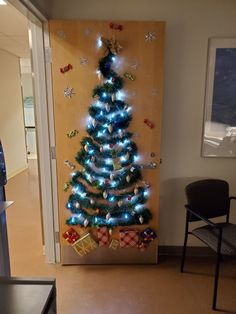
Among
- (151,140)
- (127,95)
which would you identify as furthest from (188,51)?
(151,140)

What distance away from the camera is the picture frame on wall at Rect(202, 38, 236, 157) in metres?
2.23

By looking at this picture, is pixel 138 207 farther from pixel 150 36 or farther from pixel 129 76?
pixel 150 36

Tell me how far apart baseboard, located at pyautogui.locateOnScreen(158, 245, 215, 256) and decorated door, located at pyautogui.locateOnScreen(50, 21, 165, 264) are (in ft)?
0.72

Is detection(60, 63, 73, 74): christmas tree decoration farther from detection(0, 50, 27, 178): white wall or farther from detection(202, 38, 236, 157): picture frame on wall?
detection(0, 50, 27, 178): white wall

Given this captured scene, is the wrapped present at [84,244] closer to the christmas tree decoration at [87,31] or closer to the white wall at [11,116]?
the christmas tree decoration at [87,31]

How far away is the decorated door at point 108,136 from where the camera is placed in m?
2.08

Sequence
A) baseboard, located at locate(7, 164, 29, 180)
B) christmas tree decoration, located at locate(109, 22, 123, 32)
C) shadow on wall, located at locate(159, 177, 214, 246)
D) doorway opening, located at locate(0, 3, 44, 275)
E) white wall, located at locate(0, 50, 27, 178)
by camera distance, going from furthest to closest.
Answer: baseboard, located at locate(7, 164, 29, 180) < white wall, located at locate(0, 50, 27, 178) < doorway opening, located at locate(0, 3, 44, 275) < shadow on wall, located at locate(159, 177, 214, 246) < christmas tree decoration, located at locate(109, 22, 123, 32)

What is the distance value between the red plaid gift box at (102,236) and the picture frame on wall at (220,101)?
3.78 ft

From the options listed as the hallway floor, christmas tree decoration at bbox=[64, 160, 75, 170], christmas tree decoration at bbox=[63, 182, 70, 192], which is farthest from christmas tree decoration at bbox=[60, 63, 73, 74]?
the hallway floor

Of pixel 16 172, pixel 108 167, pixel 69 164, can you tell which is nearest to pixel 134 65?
pixel 108 167

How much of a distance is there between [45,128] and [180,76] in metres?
1.27

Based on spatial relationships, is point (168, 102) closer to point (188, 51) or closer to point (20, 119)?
point (188, 51)

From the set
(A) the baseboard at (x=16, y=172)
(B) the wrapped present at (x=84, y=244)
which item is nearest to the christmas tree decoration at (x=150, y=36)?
(B) the wrapped present at (x=84, y=244)

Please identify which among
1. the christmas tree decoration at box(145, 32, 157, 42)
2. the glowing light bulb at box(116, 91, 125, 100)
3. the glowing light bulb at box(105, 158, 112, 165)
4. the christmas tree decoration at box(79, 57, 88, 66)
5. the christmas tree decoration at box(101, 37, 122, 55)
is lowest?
the glowing light bulb at box(105, 158, 112, 165)
